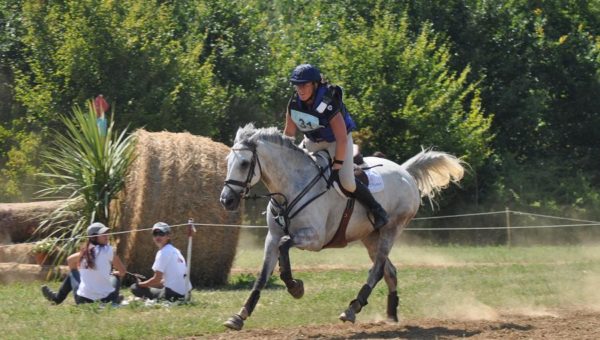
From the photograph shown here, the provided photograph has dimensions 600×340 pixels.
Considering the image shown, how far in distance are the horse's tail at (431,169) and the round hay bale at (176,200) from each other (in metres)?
3.58

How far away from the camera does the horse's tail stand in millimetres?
14203

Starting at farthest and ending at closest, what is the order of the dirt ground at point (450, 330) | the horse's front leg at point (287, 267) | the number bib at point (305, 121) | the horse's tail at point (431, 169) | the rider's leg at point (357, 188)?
the horse's tail at point (431, 169) < the rider's leg at point (357, 188) < the number bib at point (305, 121) < the dirt ground at point (450, 330) < the horse's front leg at point (287, 267)

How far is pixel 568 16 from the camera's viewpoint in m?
33.3

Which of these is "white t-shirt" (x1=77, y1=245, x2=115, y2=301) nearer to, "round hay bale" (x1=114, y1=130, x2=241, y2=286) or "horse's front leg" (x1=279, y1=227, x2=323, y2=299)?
"round hay bale" (x1=114, y1=130, x2=241, y2=286)

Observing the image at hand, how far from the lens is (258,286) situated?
11.2 meters

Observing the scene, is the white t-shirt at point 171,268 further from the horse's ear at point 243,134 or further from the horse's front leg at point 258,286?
the horse's ear at point 243,134

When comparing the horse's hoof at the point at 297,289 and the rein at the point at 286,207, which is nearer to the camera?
the horse's hoof at the point at 297,289

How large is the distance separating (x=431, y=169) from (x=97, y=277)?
4.83m


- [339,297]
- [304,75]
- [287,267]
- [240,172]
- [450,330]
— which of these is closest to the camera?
[287,267]

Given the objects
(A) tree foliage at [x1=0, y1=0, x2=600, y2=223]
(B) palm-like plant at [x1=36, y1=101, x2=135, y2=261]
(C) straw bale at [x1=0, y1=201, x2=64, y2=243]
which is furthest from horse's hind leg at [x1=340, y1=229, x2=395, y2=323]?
(A) tree foliage at [x1=0, y1=0, x2=600, y2=223]

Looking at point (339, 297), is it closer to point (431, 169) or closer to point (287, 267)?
point (431, 169)

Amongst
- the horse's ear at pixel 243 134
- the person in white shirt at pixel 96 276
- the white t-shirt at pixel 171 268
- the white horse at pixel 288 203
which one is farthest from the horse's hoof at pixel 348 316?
the person in white shirt at pixel 96 276

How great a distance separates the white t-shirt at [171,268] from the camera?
13727mm

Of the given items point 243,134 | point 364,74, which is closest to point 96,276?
point 243,134
